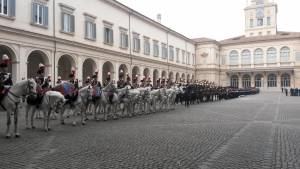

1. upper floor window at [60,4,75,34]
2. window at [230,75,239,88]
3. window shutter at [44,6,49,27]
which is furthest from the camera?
window at [230,75,239,88]

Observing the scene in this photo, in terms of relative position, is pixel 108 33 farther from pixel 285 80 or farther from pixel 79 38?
pixel 285 80

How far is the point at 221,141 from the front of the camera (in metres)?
9.24

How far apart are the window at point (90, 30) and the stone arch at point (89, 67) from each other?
2183mm

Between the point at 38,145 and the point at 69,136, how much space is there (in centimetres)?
158

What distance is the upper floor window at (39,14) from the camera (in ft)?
78.4

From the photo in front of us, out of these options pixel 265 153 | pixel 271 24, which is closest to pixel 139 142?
pixel 265 153

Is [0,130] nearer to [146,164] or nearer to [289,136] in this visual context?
[146,164]

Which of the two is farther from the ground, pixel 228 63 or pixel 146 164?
pixel 228 63

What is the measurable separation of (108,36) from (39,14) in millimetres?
9881

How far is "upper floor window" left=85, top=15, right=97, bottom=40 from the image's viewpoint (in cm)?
3008

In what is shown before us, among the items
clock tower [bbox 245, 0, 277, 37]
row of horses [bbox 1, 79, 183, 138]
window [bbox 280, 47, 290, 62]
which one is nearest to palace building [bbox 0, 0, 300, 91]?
window [bbox 280, 47, 290, 62]

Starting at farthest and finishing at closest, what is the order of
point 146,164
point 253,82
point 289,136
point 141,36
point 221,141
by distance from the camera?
point 253,82 < point 141,36 < point 289,136 < point 221,141 < point 146,164

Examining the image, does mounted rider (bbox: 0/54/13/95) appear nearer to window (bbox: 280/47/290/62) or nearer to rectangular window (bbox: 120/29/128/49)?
rectangular window (bbox: 120/29/128/49)

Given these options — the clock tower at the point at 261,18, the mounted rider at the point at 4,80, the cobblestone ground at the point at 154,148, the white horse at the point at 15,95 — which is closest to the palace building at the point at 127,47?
the clock tower at the point at 261,18
